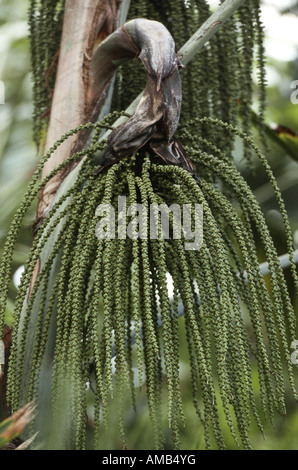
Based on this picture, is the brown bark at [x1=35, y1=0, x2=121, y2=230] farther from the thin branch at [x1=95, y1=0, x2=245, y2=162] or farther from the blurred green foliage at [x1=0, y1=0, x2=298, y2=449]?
the blurred green foliage at [x1=0, y1=0, x2=298, y2=449]

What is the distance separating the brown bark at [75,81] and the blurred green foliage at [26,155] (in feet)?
2.84

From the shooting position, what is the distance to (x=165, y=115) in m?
0.82

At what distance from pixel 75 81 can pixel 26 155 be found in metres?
1.29

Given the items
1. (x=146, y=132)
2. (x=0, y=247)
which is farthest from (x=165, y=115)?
(x=0, y=247)

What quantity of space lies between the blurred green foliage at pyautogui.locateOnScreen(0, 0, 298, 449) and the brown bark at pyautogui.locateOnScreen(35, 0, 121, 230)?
0.86 meters

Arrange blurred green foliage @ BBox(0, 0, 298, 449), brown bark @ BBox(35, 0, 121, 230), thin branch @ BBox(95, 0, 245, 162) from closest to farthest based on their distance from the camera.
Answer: thin branch @ BBox(95, 0, 245, 162), brown bark @ BBox(35, 0, 121, 230), blurred green foliage @ BBox(0, 0, 298, 449)

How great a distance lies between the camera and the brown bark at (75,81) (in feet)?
3.35

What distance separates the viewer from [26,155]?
230 cm

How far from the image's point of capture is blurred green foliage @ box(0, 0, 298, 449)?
6.10ft

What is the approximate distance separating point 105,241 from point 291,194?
145cm

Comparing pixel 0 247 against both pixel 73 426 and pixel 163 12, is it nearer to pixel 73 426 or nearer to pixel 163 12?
pixel 163 12

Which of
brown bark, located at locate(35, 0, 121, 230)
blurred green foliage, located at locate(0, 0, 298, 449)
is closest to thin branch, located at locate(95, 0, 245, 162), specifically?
brown bark, located at locate(35, 0, 121, 230)

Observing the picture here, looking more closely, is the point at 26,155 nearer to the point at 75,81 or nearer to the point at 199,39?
the point at 75,81

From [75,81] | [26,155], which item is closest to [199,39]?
[75,81]
